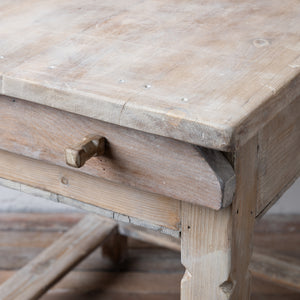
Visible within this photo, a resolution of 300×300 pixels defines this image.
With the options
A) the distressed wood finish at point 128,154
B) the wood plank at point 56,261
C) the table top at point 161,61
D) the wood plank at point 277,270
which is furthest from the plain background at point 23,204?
the distressed wood finish at point 128,154

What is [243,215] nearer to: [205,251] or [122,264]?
[205,251]

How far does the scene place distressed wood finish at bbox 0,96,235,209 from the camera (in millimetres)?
718

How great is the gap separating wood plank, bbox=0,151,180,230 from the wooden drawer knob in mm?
82

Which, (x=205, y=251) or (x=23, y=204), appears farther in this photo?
(x=23, y=204)

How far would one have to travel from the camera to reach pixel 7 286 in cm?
134

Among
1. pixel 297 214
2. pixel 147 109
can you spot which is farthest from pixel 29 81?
pixel 297 214

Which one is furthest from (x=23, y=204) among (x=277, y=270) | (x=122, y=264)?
(x=277, y=270)

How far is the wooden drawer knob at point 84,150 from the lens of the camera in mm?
722

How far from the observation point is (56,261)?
4.70 feet

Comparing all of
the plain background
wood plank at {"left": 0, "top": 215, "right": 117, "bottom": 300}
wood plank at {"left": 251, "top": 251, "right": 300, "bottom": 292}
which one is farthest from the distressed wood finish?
the plain background

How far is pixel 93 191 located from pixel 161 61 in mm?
198

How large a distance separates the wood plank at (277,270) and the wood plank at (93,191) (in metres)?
0.65

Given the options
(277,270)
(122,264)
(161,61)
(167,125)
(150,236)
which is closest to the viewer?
(167,125)

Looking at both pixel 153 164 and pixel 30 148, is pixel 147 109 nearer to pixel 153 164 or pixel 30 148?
pixel 153 164
